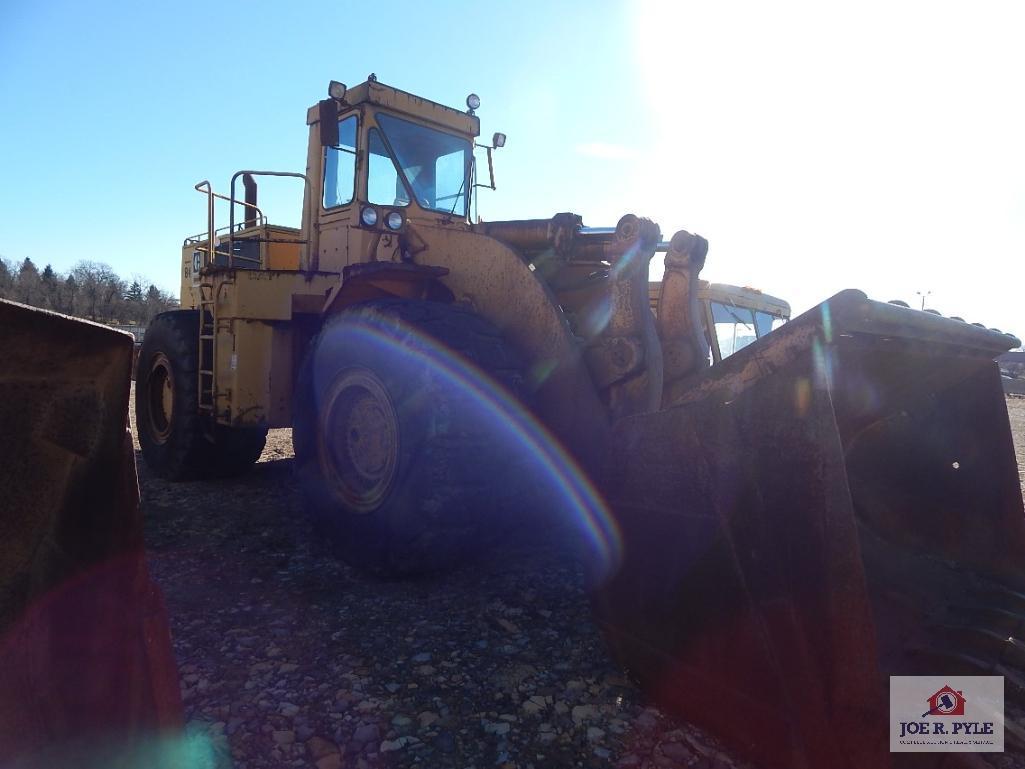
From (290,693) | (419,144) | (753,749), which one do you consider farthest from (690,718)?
(419,144)

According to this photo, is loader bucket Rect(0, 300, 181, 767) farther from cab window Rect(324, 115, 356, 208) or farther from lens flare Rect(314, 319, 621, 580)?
cab window Rect(324, 115, 356, 208)

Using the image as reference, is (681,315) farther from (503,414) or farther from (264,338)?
(264,338)

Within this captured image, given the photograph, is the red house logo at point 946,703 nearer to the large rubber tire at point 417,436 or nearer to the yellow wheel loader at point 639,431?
the yellow wheel loader at point 639,431

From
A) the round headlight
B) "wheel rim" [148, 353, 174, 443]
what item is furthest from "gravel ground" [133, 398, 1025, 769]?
"wheel rim" [148, 353, 174, 443]

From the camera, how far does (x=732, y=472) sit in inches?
83.4

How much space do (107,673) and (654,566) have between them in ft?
5.48

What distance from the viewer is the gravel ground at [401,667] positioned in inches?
88.3

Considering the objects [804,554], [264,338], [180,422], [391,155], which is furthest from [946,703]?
[180,422]

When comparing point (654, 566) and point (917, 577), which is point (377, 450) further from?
point (917, 577)

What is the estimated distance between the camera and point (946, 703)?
6.59 ft

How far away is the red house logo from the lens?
197 cm

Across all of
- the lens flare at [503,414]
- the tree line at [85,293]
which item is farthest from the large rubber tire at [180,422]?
the tree line at [85,293]

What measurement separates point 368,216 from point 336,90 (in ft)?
3.33

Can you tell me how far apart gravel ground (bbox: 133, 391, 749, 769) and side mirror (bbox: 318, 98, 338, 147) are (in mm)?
2798
